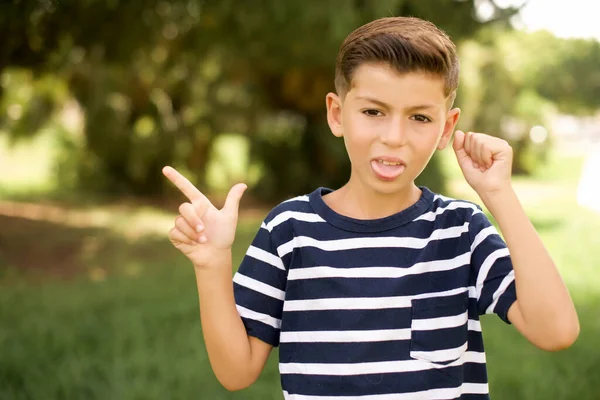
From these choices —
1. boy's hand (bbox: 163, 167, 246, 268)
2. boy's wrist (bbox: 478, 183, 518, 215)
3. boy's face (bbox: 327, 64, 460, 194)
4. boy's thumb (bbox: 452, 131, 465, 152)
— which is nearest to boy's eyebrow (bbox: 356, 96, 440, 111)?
boy's face (bbox: 327, 64, 460, 194)

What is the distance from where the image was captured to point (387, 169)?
1.50m

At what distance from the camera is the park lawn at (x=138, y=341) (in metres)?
4.05

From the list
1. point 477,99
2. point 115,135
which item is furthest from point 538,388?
point 477,99

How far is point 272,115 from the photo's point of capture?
1153 cm

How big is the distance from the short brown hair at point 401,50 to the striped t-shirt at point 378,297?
10.9 inches

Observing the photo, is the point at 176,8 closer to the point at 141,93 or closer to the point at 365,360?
the point at 141,93

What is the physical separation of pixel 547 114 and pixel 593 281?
593 inches

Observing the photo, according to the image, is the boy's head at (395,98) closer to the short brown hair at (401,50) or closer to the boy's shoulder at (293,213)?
the short brown hair at (401,50)

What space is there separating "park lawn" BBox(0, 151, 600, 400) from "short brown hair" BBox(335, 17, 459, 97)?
9.13 feet

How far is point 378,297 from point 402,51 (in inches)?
19.5

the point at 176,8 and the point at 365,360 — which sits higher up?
the point at 176,8

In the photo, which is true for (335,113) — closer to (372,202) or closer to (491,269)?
(372,202)

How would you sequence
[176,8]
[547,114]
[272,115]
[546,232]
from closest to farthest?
[176,8] → [546,232] → [272,115] → [547,114]

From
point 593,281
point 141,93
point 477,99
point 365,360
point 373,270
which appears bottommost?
point 365,360
